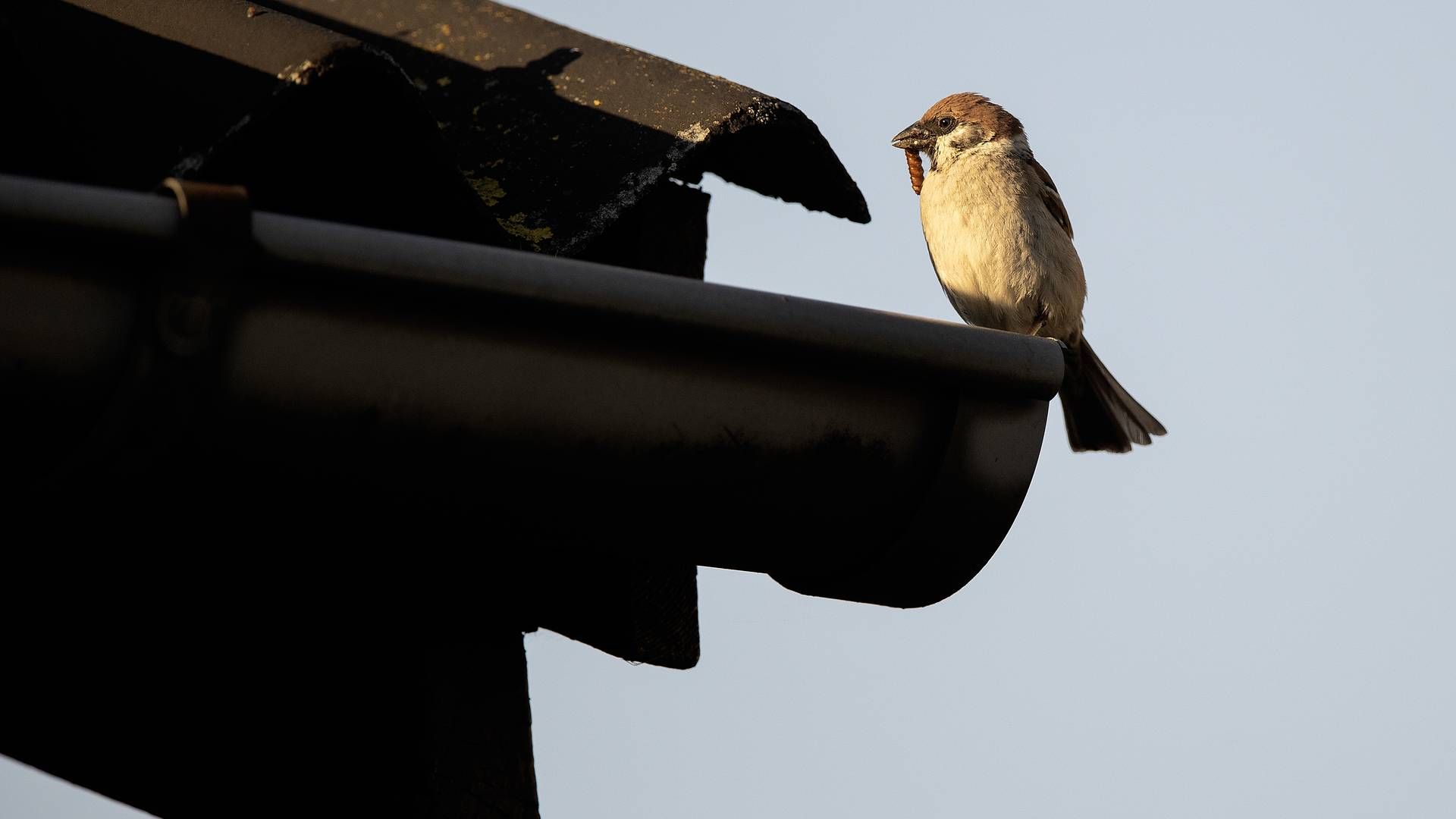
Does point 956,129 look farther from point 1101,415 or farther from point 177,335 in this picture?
point 177,335

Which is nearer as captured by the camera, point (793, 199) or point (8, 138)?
point (8, 138)

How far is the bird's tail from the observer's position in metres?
3.79

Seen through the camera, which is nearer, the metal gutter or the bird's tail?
the metal gutter

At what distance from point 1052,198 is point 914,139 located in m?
0.43

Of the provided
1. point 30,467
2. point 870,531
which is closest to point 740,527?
point 870,531

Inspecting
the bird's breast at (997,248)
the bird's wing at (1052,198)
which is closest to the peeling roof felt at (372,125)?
the bird's breast at (997,248)

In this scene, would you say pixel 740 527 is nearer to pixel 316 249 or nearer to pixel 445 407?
pixel 445 407

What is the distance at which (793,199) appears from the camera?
8.32ft

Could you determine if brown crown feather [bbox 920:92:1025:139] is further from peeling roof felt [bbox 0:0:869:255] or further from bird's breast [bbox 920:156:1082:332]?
peeling roof felt [bbox 0:0:869:255]

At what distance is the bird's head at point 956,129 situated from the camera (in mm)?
3906

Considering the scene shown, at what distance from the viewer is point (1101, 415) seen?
12.6 ft

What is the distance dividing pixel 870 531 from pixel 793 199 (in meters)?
0.98

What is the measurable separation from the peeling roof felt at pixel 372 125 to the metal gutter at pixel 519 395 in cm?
34

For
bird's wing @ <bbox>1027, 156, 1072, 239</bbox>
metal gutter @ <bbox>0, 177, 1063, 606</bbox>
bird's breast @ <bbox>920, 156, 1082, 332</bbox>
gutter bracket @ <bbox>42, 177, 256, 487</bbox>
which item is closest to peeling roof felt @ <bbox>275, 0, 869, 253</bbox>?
metal gutter @ <bbox>0, 177, 1063, 606</bbox>
